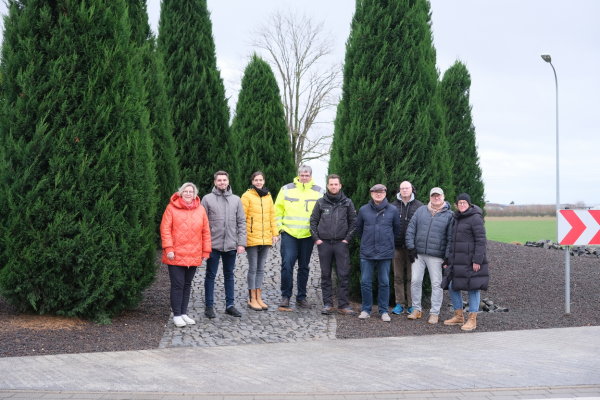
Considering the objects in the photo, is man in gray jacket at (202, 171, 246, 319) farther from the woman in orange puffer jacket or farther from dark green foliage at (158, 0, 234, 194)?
dark green foliage at (158, 0, 234, 194)

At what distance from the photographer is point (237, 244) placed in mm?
8953

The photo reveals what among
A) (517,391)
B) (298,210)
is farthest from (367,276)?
(517,391)

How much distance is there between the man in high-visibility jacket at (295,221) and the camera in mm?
9430

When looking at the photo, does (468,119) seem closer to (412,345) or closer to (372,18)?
(372,18)

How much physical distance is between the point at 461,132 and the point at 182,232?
49.1 feet

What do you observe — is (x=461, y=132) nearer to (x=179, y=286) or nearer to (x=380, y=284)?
(x=380, y=284)

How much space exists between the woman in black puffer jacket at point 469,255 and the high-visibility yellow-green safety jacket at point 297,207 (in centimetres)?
217

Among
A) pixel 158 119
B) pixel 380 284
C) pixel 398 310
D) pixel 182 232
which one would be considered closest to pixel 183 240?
pixel 182 232

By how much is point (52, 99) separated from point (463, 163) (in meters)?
15.5

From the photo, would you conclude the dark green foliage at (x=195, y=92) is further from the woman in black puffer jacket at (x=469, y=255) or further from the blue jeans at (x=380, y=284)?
the woman in black puffer jacket at (x=469, y=255)

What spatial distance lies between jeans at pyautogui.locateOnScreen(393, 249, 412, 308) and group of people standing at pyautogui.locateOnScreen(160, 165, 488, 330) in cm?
2

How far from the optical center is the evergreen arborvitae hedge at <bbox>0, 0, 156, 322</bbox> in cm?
814

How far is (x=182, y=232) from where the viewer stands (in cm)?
827

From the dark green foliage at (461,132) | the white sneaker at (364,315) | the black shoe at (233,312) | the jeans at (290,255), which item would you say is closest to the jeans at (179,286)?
the black shoe at (233,312)
